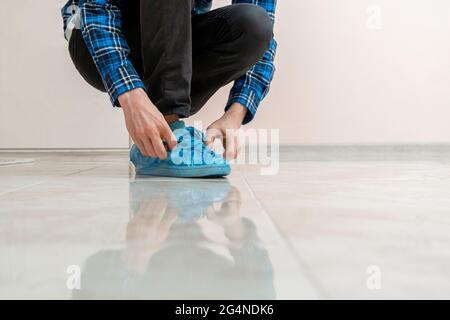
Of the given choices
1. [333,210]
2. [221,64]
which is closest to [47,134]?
[221,64]

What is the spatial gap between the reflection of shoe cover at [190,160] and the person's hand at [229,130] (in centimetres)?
7

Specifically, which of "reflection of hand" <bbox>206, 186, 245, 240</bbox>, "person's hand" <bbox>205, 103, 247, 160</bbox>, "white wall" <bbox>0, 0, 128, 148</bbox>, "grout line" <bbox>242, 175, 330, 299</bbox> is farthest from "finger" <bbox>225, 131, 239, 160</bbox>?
"white wall" <bbox>0, 0, 128, 148</bbox>

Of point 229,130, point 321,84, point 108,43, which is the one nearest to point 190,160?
point 229,130

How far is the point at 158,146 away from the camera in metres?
0.94

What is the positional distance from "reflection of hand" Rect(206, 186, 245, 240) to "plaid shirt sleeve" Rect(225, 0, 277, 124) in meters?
0.49

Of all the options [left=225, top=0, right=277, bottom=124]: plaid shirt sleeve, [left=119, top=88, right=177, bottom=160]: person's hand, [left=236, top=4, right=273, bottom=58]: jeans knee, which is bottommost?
[left=119, top=88, right=177, bottom=160]: person's hand

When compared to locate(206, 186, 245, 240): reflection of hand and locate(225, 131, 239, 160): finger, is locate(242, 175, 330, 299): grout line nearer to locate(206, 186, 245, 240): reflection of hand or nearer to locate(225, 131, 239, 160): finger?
locate(206, 186, 245, 240): reflection of hand

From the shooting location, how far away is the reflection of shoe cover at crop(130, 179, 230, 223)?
584 millimetres

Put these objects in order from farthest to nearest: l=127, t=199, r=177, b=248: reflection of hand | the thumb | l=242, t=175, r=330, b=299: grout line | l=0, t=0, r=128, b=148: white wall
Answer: l=0, t=0, r=128, b=148: white wall → the thumb → l=127, t=199, r=177, b=248: reflection of hand → l=242, t=175, r=330, b=299: grout line

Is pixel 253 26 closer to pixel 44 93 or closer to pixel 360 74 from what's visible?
pixel 360 74

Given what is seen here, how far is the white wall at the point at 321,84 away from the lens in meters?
2.21

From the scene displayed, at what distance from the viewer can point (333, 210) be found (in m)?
0.59

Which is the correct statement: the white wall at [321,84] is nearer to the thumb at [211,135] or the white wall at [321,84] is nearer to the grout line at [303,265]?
the thumb at [211,135]

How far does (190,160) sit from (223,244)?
0.59 metres
